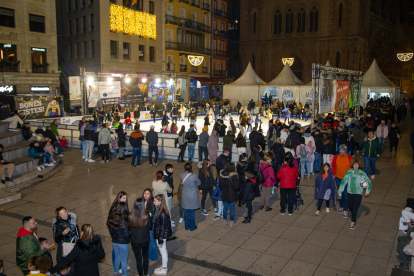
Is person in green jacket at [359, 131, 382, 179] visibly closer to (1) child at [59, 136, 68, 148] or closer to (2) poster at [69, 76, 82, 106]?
(1) child at [59, 136, 68, 148]

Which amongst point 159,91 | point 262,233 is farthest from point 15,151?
point 159,91

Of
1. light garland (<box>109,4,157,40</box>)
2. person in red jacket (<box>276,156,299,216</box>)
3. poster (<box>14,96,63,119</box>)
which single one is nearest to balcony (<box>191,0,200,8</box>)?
light garland (<box>109,4,157,40</box>)

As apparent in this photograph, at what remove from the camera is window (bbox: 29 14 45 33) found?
28736mm

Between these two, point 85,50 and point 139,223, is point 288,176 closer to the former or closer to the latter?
point 139,223

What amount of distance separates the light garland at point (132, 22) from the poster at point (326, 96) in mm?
22991

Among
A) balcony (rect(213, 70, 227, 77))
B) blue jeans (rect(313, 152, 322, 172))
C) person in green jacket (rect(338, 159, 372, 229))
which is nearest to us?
A: person in green jacket (rect(338, 159, 372, 229))

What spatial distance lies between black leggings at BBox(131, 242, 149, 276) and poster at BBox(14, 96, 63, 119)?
19229 millimetres

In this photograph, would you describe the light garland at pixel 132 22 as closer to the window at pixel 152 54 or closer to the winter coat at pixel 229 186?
the window at pixel 152 54

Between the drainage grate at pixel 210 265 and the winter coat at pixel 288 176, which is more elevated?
the winter coat at pixel 288 176

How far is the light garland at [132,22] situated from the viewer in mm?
34000

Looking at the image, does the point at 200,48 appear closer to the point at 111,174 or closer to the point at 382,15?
the point at 382,15

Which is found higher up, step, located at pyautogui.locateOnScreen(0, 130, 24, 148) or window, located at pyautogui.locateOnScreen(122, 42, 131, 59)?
window, located at pyautogui.locateOnScreen(122, 42, 131, 59)

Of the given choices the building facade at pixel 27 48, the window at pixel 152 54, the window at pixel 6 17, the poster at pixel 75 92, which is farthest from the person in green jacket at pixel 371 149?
the window at pixel 152 54

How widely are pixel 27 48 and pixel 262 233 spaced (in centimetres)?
2804
